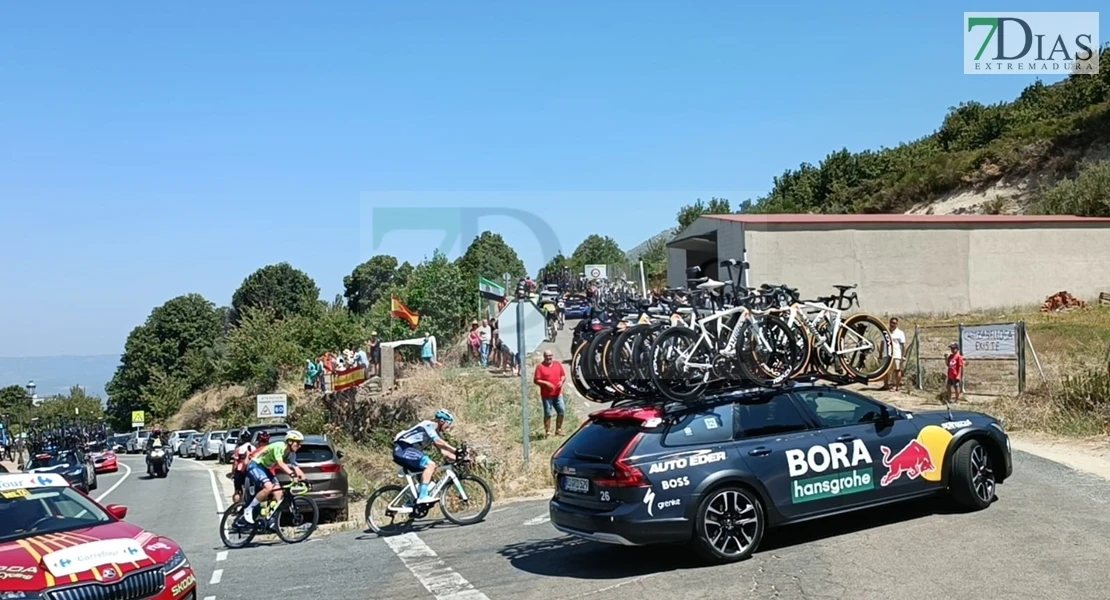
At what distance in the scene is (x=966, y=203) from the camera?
57719 millimetres

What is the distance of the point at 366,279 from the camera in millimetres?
81375

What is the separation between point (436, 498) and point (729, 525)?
5480mm

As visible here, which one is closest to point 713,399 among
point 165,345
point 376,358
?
point 376,358

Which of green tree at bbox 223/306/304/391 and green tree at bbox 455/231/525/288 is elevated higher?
green tree at bbox 455/231/525/288

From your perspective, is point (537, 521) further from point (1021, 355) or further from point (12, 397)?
point (12, 397)

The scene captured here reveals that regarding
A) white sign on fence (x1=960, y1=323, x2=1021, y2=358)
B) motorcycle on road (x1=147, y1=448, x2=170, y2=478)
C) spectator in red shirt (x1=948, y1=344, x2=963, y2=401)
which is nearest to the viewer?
white sign on fence (x1=960, y1=323, x2=1021, y2=358)

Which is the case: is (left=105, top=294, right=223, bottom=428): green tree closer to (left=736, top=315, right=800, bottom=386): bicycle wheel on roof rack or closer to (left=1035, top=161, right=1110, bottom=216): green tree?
(left=1035, top=161, right=1110, bottom=216): green tree

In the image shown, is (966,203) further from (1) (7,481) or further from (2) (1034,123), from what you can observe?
(1) (7,481)

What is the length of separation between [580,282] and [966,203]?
23.7m

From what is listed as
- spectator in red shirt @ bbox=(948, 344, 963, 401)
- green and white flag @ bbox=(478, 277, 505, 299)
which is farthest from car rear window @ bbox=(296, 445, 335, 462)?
spectator in red shirt @ bbox=(948, 344, 963, 401)

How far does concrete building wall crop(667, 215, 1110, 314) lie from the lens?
3447cm

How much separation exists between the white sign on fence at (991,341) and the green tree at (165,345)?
80520mm

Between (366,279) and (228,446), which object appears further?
(366,279)

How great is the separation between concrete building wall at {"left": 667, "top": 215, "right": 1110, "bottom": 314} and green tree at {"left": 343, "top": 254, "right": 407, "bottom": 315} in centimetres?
4256
